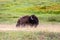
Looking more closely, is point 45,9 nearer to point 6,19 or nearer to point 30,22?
point 6,19

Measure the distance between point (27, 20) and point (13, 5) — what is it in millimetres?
3473

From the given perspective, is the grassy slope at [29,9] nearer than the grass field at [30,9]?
No

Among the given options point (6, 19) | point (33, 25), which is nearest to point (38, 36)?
point (33, 25)

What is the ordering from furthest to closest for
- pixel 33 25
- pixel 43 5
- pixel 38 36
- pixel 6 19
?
pixel 43 5
pixel 6 19
pixel 33 25
pixel 38 36

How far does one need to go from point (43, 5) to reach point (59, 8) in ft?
3.81

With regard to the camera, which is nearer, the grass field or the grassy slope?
the grass field

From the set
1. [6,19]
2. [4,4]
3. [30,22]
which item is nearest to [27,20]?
[30,22]

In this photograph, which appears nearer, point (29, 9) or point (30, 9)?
point (29, 9)

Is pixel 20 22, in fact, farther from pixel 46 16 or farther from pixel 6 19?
pixel 46 16

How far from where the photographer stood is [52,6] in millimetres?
13734

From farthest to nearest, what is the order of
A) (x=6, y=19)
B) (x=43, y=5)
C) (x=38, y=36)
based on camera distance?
(x=43, y=5)
(x=6, y=19)
(x=38, y=36)

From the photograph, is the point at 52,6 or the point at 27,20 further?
the point at 52,6

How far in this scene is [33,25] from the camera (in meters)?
10.2

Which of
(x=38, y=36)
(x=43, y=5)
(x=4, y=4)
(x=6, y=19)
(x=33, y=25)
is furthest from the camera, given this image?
(x=43, y=5)
